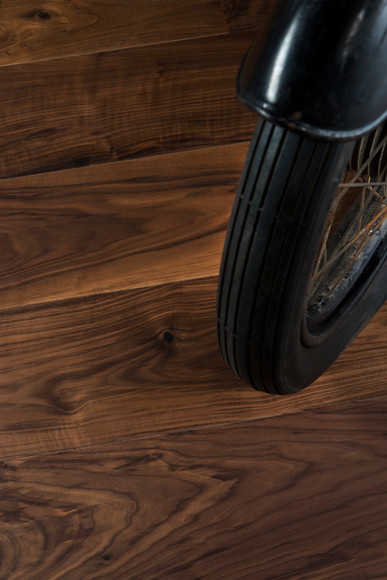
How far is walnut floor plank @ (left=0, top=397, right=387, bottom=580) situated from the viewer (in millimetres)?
867

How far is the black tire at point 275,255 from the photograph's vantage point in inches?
23.3

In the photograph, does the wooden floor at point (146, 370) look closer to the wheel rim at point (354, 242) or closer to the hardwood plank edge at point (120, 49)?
the hardwood plank edge at point (120, 49)

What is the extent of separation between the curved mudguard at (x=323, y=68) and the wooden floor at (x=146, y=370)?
19.7 inches

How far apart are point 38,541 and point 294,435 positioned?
372 millimetres

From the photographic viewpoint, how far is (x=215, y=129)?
4.04 ft

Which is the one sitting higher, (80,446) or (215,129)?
(215,129)

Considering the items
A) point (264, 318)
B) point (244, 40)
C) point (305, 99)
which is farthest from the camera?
point (244, 40)

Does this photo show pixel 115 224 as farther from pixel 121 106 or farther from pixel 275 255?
pixel 275 255

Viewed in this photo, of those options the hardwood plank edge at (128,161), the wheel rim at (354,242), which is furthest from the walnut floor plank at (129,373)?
the hardwood plank edge at (128,161)

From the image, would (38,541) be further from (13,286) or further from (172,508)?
(13,286)

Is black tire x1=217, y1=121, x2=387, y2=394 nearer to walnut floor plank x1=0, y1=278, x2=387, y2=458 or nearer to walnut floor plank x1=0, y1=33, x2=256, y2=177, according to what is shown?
walnut floor plank x1=0, y1=278, x2=387, y2=458

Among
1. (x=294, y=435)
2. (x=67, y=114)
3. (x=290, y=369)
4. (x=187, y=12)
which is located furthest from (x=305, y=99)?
(x=187, y=12)

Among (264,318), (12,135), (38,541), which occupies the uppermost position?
(264,318)

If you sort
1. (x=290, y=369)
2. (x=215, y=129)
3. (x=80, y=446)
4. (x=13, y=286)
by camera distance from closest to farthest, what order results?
(x=290, y=369) → (x=80, y=446) → (x=13, y=286) → (x=215, y=129)
